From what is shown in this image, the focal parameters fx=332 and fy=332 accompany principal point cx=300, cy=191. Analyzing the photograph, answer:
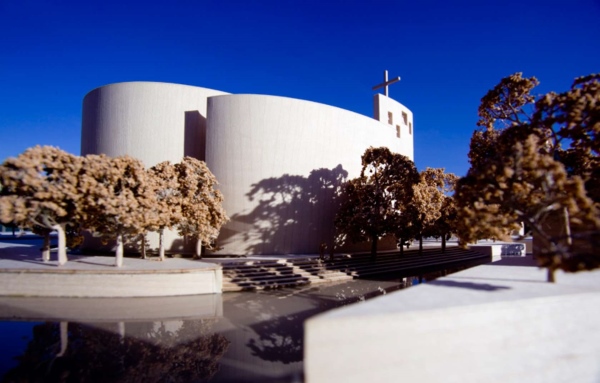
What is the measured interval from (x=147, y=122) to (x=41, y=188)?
411 inches

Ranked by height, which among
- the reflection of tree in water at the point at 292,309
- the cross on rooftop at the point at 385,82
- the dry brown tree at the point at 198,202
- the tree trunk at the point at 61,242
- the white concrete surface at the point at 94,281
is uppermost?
the cross on rooftop at the point at 385,82

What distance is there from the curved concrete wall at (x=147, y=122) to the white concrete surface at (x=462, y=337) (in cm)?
1801

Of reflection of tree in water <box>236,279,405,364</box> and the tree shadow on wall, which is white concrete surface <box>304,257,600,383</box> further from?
the tree shadow on wall

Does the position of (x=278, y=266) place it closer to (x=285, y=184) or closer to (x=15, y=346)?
(x=285, y=184)

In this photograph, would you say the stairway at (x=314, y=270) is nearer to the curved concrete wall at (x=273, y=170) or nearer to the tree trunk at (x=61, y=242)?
the curved concrete wall at (x=273, y=170)

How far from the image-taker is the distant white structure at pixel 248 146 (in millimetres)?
19141

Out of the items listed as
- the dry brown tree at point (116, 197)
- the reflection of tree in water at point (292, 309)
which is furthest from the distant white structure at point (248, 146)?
the dry brown tree at point (116, 197)

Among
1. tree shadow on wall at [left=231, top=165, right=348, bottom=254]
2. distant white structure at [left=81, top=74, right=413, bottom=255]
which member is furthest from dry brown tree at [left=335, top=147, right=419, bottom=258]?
distant white structure at [left=81, top=74, right=413, bottom=255]

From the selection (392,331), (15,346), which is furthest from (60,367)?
(392,331)

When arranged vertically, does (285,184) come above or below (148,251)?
above

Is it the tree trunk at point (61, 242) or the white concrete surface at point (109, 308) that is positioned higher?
the tree trunk at point (61, 242)

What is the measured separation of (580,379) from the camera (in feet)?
16.5

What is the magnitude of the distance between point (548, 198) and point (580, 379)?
328 centimetres

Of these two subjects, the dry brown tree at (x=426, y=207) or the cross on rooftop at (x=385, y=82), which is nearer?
the dry brown tree at (x=426, y=207)
